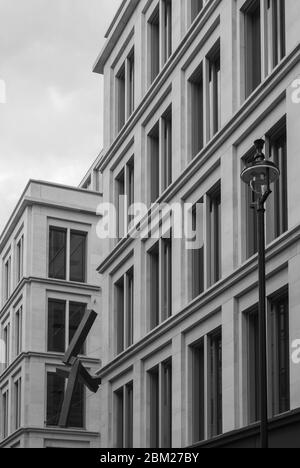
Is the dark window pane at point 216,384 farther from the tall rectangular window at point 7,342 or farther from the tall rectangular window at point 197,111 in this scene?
the tall rectangular window at point 7,342

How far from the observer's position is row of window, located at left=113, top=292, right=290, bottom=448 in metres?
26.3

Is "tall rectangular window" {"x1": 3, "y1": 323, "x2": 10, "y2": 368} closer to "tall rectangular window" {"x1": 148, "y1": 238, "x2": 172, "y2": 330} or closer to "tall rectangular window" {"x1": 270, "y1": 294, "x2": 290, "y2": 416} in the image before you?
"tall rectangular window" {"x1": 148, "y1": 238, "x2": 172, "y2": 330}

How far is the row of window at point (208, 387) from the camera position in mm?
26344

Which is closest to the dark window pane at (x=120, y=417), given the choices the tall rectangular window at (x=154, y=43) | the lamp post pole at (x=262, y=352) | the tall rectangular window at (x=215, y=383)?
the tall rectangular window at (x=215, y=383)

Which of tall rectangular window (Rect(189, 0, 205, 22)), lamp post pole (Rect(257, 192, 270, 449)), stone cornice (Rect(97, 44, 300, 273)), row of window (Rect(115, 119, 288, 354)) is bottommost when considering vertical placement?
lamp post pole (Rect(257, 192, 270, 449))

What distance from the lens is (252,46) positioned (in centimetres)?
3020

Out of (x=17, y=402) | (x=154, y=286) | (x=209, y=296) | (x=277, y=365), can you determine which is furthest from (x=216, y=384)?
(x=17, y=402)

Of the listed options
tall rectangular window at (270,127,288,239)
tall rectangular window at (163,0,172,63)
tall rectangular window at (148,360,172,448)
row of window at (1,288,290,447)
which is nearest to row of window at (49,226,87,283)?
row of window at (1,288,290,447)

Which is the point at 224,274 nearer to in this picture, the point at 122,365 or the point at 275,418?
the point at 275,418

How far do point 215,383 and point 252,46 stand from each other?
9638 millimetres

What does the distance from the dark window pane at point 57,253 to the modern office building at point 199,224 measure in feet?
57.6

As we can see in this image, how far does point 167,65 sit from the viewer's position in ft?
120

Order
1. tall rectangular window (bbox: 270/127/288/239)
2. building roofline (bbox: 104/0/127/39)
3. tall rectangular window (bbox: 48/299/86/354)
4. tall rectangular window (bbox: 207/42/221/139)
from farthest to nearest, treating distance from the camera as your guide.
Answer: tall rectangular window (bbox: 48/299/86/354) → building roofline (bbox: 104/0/127/39) → tall rectangular window (bbox: 207/42/221/139) → tall rectangular window (bbox: 270/127/288/239)

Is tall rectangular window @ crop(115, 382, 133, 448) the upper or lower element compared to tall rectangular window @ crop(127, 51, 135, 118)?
lower
